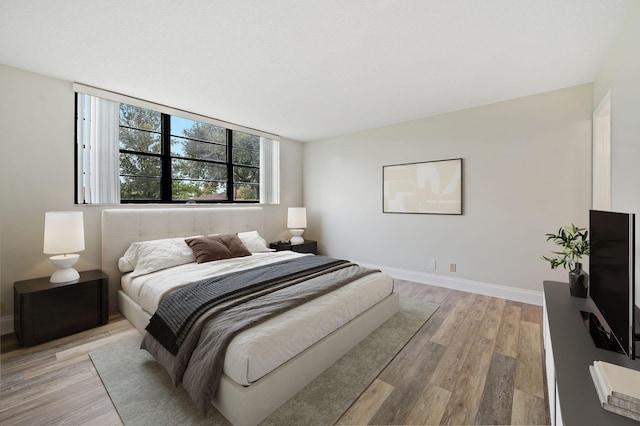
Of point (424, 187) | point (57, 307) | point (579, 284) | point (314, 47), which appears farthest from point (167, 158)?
point (579, 284)

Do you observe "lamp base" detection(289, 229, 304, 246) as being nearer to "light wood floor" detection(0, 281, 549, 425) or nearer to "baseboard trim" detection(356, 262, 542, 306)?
"baseboard trim" detection(356, 262, 542, 306)

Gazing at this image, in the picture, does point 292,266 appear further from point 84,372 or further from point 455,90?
point 455,90

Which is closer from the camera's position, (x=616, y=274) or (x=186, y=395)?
(x=616, y=274)

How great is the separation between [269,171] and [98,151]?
2484 mm

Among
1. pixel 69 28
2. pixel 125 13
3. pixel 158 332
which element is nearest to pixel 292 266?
pixel 158 332

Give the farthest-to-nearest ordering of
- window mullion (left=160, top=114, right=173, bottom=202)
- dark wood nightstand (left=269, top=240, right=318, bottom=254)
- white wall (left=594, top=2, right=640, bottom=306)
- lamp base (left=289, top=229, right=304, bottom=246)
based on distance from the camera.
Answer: lamp base (left=289, top=229, right=304, bottom=246)
dark wood nightstand (left=269, top=240, right=318, bottom=254)
window mullion (left=160, top=114, right=173, bottom=202)
white wall (left=594, top=2, right=640, bottom=306)

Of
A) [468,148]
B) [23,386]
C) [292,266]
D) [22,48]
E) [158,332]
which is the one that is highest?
[22,48]

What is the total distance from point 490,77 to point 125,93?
4.02 m

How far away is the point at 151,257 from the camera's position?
9.64ft

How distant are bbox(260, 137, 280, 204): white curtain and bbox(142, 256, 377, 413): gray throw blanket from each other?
281 centimetres

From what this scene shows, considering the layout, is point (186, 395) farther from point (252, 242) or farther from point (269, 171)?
point (269, 171)

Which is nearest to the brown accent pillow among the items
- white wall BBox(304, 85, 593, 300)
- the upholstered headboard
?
the upholstered headboard

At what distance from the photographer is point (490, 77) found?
2758 millimetres

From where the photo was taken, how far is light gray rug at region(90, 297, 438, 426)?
1.55 metres
